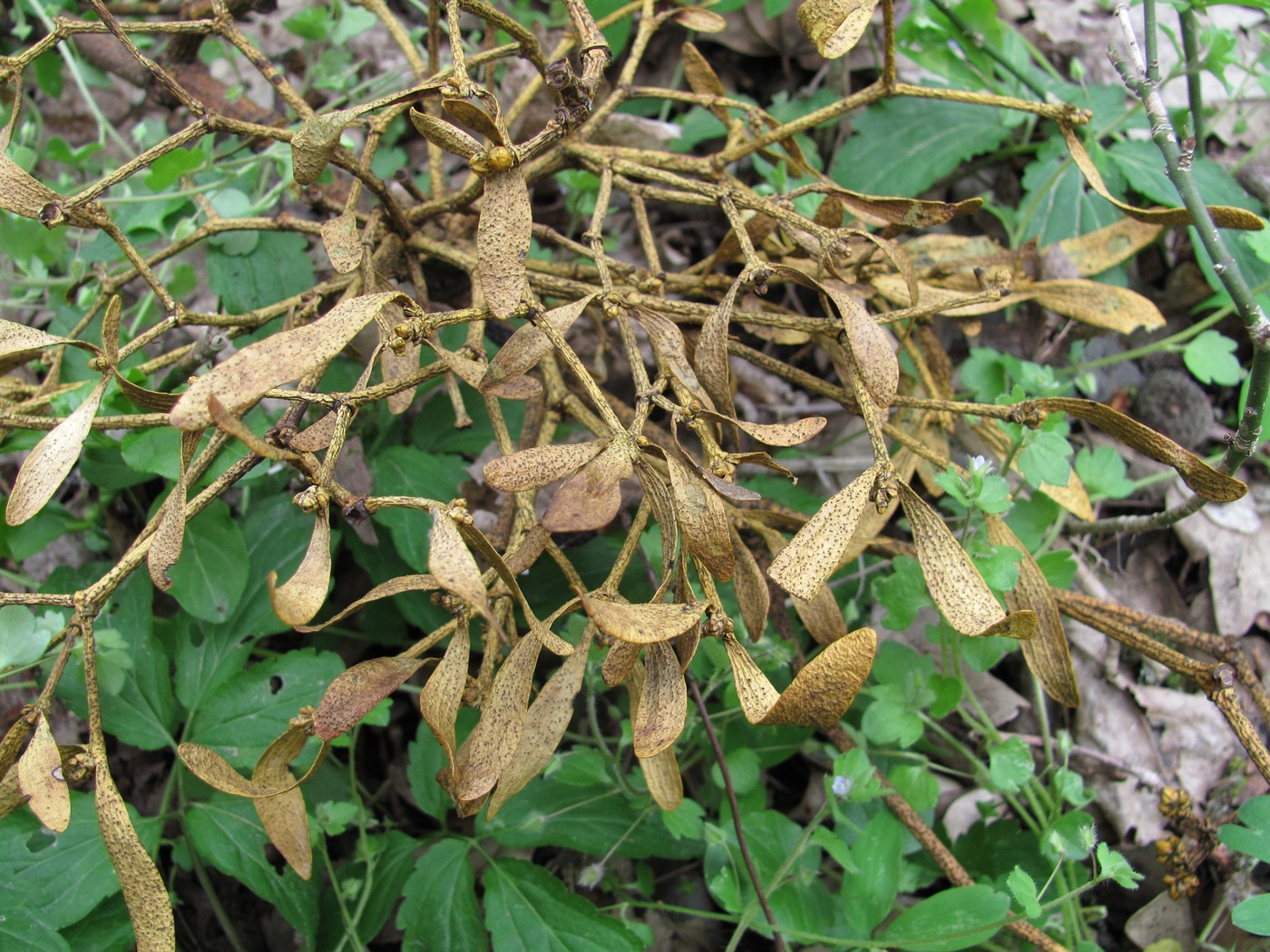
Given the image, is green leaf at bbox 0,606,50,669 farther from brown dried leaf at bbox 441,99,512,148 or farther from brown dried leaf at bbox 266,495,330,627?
brown dried leaf at bbox 441,99,512,148

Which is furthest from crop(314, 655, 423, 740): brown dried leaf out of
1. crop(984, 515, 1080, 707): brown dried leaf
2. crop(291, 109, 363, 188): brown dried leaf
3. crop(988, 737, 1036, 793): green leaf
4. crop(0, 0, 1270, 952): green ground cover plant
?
crop(988, 737, 1036, 793): green leaf

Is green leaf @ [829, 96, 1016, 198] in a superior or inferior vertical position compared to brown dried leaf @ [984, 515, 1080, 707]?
superior

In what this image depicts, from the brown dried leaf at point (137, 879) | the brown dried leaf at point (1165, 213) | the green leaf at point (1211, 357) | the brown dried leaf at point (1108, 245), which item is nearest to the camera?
the brown dried leaf at point (137, 879)

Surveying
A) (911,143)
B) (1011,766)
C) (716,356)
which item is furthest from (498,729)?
(911,143)

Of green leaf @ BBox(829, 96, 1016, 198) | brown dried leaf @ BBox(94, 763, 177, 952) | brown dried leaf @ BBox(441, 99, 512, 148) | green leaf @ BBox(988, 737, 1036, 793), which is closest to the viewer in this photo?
brown dried leaf @ BBox(441, 99, 512, 148)

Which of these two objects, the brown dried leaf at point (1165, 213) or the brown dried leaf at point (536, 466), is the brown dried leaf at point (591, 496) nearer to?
the brown dried leaf at point (536, 466)

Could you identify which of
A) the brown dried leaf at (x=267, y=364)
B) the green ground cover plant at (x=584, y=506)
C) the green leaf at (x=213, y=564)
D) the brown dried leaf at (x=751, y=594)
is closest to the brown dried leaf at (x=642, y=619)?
the green ground cover plant at (x=584, y=506)
